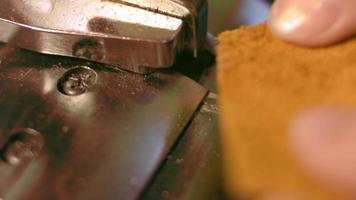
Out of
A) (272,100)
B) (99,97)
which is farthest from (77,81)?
(272,100)

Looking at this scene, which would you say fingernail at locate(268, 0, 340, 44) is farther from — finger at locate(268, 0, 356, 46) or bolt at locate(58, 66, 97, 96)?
bolt at locate(58, 66, 97, 96)

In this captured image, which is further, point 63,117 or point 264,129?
point 63,117

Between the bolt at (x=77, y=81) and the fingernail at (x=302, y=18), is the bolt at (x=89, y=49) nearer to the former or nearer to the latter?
the bolt at (x=77, y=81)

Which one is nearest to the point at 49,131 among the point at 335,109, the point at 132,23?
the point at 132,23

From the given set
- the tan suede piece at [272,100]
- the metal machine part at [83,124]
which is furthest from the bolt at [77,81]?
the tan suede piece at [272,100]

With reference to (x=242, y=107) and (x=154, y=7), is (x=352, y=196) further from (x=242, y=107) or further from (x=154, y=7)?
(x=154, y=7)

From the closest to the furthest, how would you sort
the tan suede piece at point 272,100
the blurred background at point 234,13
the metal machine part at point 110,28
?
the tan suede piece at point 272,100, the metal machine part at point 110,28, the blurred background at point 234,13
